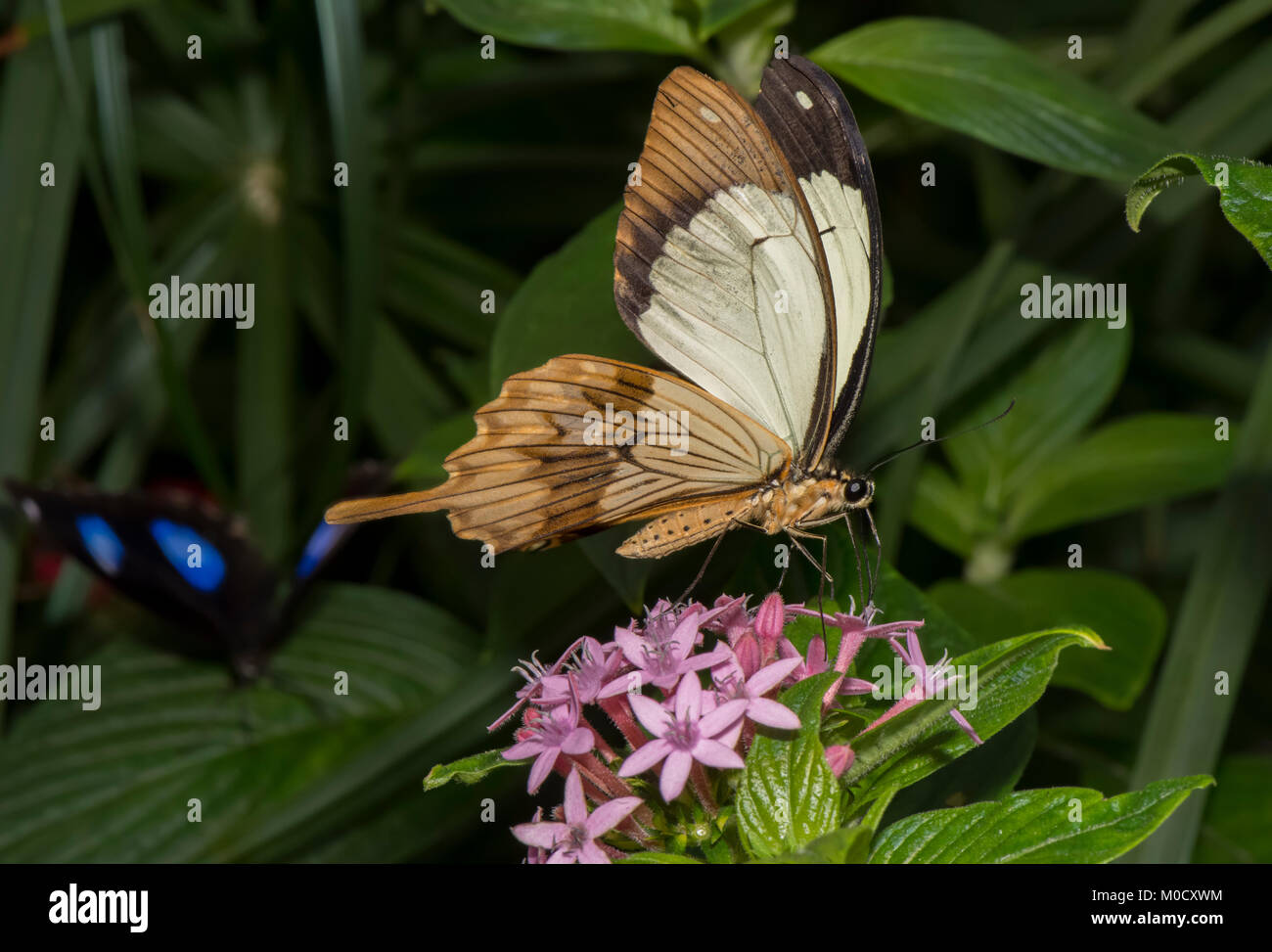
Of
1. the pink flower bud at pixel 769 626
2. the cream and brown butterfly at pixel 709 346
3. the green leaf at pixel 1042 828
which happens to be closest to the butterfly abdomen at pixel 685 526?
the cream and brown butterfly at pixel 709 346

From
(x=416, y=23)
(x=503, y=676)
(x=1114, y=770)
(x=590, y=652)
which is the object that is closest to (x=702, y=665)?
(x=590, y=652)

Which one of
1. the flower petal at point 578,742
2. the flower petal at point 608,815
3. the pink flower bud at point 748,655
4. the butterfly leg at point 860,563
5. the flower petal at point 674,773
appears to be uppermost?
the butterfly leg at point 860,563

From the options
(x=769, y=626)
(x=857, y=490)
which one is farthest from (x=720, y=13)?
(x=769, y=626)

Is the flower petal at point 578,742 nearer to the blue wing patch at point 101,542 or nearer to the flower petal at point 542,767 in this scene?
the flower petal at point 542,767

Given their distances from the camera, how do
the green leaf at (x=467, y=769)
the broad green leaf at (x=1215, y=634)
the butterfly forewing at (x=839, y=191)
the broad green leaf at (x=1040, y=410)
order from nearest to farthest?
the green leaf at (x=467, y=769) → the butterfly forewing at (x=839, y=191) → the broad green leaf at (x=1215, y=634) → the broad green leaf at (x=1040, y=410)

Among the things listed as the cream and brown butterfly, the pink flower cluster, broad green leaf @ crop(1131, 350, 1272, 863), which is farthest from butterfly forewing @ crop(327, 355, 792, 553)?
broad green leaf @ crop(1131, 350, 1272, 863)

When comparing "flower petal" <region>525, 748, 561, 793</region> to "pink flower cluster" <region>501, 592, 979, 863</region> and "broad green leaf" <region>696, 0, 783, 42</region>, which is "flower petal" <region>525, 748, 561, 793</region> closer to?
"pink flower cluster" <region>501, 592, 979, 863</region>

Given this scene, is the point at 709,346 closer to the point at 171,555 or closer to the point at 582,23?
the point at 582,23
